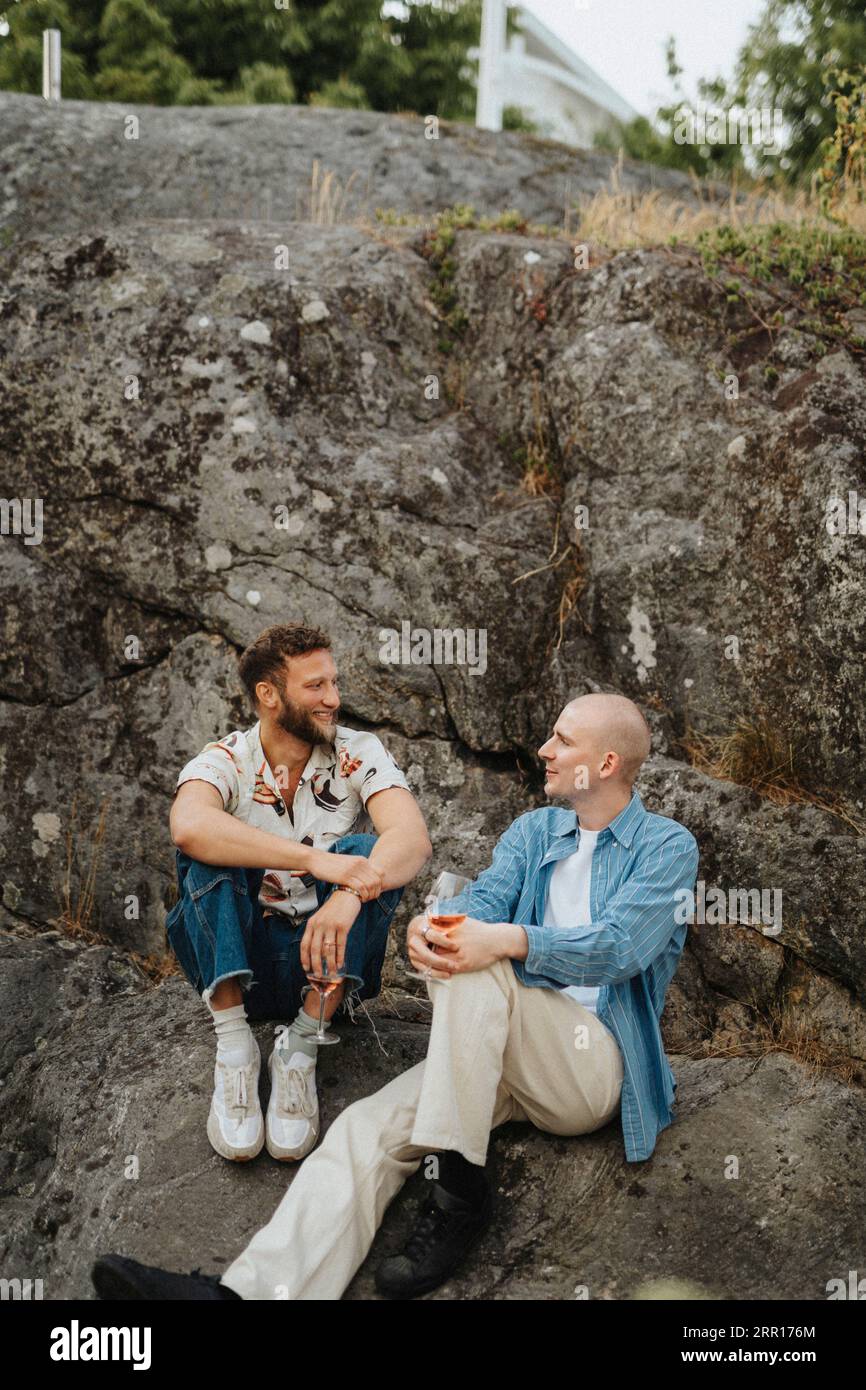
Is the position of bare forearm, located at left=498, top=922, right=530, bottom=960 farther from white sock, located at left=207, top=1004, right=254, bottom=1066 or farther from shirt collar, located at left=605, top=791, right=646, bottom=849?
white sock, located at left=207, top=1004, right=254, bottom=1066

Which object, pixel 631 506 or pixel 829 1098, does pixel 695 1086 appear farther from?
pixel 631 506

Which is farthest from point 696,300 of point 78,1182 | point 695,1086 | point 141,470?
point 78,1182

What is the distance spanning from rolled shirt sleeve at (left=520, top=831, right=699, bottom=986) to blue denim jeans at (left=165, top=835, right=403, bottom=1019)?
65 centimetres

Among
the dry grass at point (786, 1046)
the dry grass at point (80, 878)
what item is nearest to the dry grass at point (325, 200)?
the dry grass at point (80, 878)

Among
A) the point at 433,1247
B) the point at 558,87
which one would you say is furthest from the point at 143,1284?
the point at 558,87

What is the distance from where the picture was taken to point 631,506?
243 inches

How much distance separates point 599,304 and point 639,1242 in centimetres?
451

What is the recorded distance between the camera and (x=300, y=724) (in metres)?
4.41

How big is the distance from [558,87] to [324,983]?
22.2m

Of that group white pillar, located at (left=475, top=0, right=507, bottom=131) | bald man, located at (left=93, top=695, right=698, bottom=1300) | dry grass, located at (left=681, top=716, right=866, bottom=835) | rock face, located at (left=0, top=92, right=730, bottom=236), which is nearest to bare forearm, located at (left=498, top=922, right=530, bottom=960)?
bald man, located at (left=93, top=695, right=698, bottom=1300)

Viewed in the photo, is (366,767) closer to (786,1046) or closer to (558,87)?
(786,1046)

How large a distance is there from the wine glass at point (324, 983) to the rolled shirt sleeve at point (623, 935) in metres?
0.65

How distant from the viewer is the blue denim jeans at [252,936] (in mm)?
4062

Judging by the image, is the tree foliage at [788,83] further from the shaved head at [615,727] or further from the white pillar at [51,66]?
the shaved head at [615,727]
